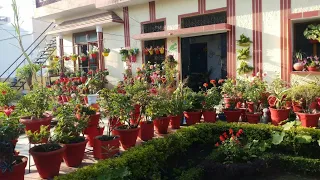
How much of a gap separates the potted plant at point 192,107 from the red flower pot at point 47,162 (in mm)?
3189

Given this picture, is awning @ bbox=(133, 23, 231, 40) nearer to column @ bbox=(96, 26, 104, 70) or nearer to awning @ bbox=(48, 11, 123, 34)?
awning @ bbox=(48, 11, 123, 34)

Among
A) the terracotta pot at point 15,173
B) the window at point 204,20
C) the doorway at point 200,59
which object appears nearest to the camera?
the terracotta pot at point 15,173

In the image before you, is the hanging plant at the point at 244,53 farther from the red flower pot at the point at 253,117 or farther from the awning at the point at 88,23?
the awning at the point at 88,23

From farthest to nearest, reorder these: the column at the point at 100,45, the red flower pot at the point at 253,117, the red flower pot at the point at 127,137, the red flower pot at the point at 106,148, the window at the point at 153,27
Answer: the column at the point at 100,45 → the window at the point at 153,27 → the red flower pot at the point at 253,117 → the red flower pot at the point at 127,137 → the red flower pot at the point at 106,148

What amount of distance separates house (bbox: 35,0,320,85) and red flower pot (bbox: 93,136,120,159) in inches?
204

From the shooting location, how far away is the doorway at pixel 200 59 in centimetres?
1000

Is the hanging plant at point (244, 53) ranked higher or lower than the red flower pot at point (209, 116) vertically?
higher

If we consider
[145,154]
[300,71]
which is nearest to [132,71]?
[300,71]

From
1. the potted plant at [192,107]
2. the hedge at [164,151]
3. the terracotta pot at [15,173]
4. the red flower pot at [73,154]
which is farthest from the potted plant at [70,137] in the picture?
the potted plant at [192,107]

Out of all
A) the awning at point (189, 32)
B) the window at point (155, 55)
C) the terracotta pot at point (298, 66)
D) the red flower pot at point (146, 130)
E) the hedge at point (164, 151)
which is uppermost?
the awning at point (189, 32)

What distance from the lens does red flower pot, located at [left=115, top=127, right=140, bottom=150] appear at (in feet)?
15.6

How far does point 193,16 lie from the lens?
922cm

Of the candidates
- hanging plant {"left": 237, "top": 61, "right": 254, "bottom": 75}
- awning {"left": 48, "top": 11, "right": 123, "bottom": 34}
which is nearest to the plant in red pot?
hanging plant {"left": 237, "top": 61, "right": 254, "bottom": 75}

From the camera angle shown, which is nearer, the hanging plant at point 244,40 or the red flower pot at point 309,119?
the red flower pot at point 309,119
